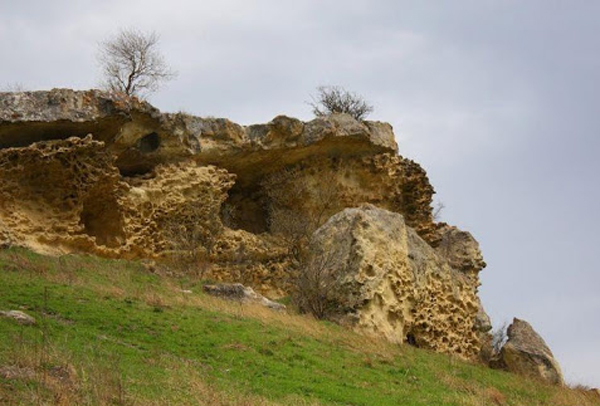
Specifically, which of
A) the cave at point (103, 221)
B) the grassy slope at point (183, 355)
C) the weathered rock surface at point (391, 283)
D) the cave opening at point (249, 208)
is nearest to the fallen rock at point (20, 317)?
the grassy slope at point (183, 355)

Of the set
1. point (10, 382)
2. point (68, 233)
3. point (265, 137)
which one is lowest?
point (10, 382)

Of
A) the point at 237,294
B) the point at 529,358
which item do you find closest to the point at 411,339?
the point at 529,358

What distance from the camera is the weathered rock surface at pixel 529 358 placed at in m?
25.3

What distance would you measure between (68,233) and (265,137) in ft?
28.1

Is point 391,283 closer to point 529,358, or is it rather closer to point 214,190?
point 529,358

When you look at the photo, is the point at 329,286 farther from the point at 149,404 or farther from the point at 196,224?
the point at 149,404

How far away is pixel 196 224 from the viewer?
2792cm

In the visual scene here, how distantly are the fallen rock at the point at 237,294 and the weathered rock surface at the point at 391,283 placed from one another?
1892mm

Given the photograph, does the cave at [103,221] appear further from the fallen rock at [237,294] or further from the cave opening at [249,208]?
the cave opening at [249,208]

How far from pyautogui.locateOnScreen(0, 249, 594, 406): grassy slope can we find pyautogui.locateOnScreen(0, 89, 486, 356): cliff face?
98.7 inches

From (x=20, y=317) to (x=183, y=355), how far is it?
2916 millimetres

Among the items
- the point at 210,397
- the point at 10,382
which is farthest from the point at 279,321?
the point at 10,382

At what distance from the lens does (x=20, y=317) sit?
1423cm

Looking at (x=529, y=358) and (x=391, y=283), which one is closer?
(x=391, y=283)
